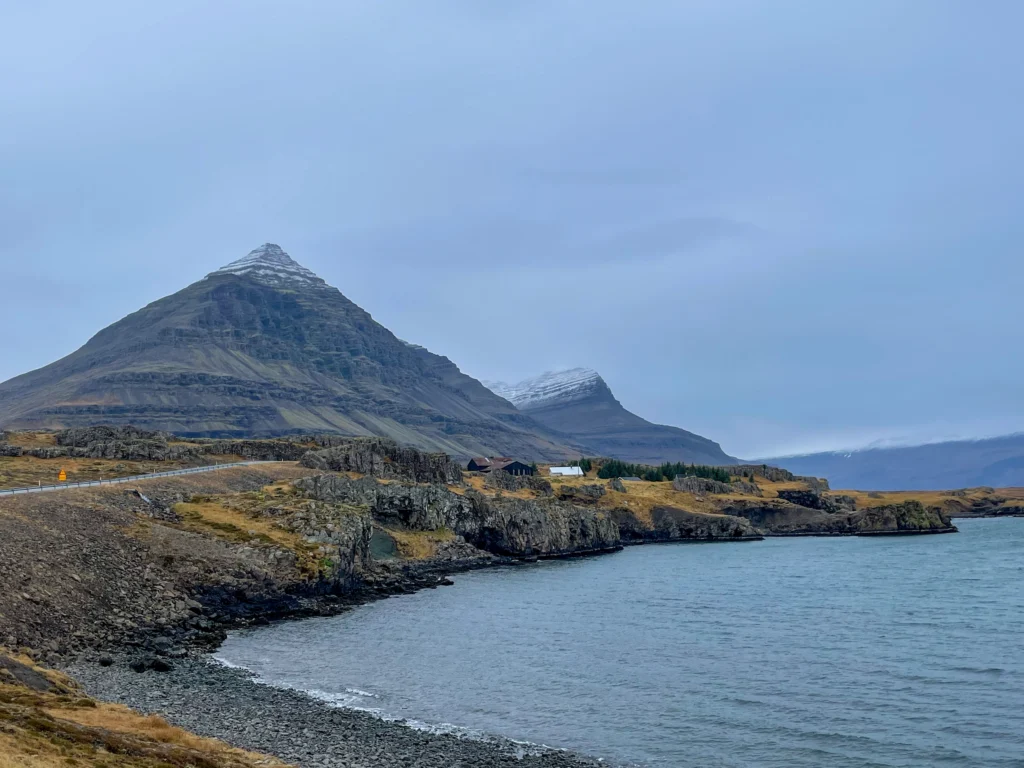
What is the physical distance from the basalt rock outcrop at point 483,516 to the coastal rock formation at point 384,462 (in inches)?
700

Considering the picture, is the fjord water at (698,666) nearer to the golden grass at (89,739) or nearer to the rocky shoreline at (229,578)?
the rocky shoreline at (229,578)

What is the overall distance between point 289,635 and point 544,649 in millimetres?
20044

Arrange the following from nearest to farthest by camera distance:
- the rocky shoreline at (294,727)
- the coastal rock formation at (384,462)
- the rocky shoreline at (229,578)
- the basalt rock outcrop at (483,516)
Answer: the rocky shoreline at (294,727)
the rocky shoreline at (229,578)
the basalt rock outcrop at (483,516)
the coastal rock formation at (384,462)

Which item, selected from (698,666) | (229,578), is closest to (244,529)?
(229,578)

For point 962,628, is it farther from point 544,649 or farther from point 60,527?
point 60,527

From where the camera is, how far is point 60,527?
2721 inches

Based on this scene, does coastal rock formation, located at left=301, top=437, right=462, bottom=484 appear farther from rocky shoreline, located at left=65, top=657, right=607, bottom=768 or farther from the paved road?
rocky shoreline, located at left=65, top=657, right=607, bottom=768

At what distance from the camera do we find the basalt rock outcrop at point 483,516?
124125mm

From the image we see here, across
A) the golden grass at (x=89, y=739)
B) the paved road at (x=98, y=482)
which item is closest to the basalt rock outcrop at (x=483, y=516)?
the paved road at (x=98, y=482)

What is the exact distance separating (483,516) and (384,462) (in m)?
28.2

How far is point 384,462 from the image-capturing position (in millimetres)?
165375

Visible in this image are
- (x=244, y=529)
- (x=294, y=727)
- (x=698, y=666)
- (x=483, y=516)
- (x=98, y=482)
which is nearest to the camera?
(x=294, y=727)

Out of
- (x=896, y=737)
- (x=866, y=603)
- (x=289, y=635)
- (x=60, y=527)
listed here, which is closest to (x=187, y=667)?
(x=289, y=635)

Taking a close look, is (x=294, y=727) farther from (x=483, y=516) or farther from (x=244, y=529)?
(x=483, y=516)
